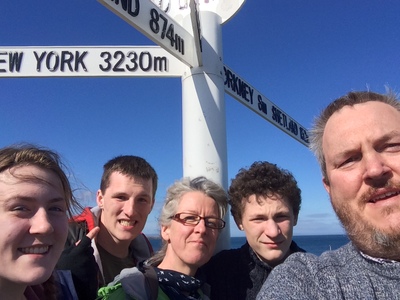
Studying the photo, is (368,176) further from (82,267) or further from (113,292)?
(82,267)

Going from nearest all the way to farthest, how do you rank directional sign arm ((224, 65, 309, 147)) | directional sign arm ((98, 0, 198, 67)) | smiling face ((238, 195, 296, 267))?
directional sign arm ((98, 0, 198, 67)), smiling face ((238, 195, 296, 267)), directional sign arm ((224, 65, 309, 147))

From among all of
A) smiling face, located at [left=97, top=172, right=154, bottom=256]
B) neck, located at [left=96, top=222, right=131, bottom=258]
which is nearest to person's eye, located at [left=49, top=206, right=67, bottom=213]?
smiling face, located at [left=97, top=172, right=154, bottom=256]

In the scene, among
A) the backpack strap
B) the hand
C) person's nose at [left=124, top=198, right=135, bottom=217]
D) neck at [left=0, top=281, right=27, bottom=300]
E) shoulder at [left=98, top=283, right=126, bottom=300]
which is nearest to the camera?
neck at [left=0, top=281, right=27, bottom=300]

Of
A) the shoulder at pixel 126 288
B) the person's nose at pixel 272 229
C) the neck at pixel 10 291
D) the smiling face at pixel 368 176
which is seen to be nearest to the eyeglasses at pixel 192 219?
the person's nose at pixel 272 229

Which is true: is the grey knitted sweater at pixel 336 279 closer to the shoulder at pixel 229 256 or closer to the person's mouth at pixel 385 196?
the person's mouth at pixel 385 196

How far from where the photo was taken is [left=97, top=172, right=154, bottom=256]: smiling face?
2.82 metres

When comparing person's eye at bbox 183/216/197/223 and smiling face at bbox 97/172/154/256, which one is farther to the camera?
smiling face at bbox 97/172/154/256

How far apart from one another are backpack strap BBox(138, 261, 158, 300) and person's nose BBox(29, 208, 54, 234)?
24.0 inches

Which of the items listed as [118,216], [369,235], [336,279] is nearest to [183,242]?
[118,216]

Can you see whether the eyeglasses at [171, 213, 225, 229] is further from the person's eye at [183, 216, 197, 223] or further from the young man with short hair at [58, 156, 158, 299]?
the young man with short hair at [58, 156, 158, 299]

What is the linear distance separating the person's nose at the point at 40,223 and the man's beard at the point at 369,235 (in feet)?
4.49

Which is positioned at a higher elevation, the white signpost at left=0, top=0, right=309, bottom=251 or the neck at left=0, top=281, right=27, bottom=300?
the white signpost at left=0, top=0, right=309, bottom=251

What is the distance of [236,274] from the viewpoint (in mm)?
2500

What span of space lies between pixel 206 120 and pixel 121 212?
3.29 ft
